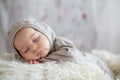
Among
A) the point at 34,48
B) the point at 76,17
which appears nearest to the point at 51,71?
the point at 34,48

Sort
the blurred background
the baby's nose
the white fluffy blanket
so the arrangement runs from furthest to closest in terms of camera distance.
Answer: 1. the blurred background
2. the baby's nose
3. the white fluffy blanket

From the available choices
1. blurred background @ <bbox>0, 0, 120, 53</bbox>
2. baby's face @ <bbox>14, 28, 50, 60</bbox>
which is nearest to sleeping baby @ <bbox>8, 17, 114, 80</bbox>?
baby's face @ <bbox>14, 28, 50, 60</bbox>

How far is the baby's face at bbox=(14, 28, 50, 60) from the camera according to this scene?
0.95 meters

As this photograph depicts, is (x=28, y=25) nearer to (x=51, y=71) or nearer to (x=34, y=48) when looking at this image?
(x=34, y=48)

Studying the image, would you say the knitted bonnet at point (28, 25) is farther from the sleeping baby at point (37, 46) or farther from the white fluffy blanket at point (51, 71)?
the white fluffy blanket at point (51, 71)

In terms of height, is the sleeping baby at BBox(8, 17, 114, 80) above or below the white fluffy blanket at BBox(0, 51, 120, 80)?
above

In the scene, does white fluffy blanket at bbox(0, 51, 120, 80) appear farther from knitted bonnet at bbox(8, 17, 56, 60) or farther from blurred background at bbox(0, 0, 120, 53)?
blurred background at bbox(0, 0, 120, 53)

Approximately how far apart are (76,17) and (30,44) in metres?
0.83

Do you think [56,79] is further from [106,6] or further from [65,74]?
[106,6]

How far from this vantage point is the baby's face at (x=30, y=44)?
37.5 inches

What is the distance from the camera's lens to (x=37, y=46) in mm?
959

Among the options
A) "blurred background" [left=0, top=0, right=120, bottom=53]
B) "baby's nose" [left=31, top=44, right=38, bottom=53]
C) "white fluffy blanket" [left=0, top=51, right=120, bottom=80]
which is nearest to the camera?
"white fluffy blanket" [left=0, top=51, right=120, bottom=80]

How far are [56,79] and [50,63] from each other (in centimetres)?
10

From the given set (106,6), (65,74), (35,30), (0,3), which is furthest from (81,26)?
(65,74)
